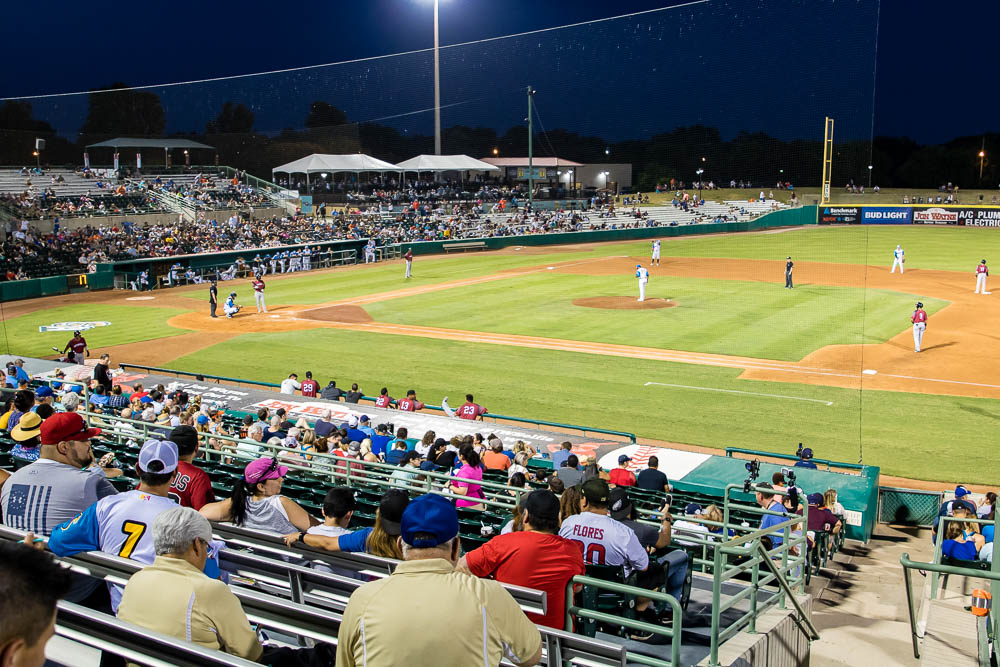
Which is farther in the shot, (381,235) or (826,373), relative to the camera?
(381,235)

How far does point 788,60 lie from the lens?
41469 millimetres

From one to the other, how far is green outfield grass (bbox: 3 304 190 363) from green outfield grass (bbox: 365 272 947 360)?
8261 mm

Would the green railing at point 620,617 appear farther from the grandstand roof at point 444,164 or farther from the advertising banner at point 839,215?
the grandstand roof at point 444,164

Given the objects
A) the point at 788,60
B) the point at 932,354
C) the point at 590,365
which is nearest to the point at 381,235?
the point at 788,60

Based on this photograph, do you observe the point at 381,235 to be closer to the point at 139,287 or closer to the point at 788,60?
the point at 139,287

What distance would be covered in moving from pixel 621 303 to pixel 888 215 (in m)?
41.9

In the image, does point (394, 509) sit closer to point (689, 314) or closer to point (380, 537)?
point (380, 537)

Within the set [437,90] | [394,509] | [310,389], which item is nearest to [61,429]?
[394,509]

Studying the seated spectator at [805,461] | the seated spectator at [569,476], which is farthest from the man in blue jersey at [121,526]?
the seated spectator at [805,461]

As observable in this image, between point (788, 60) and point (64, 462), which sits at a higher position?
point (788, 60)

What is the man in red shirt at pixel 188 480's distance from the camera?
596 cm

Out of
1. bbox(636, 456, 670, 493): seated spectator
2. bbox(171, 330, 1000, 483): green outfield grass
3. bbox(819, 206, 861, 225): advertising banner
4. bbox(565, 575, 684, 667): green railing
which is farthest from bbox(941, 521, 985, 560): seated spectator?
bbox(819, 206, 861, 225): advertising banner

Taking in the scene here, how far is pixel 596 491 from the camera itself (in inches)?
211

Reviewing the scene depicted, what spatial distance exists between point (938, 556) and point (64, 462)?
8512mm
